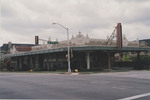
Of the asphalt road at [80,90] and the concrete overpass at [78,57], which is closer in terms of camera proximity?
the asphalt road at [80,90]

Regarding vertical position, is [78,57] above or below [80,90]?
above

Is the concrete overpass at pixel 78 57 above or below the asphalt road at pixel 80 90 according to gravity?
above

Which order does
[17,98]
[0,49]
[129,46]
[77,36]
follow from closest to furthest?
[17,98] < [77,36] < [129,46] < [0,49]

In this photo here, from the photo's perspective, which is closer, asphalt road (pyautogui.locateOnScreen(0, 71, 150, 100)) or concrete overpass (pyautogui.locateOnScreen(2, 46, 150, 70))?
asphalt road (pyautogui.locateOnScreen(0, 71, 150, 100))

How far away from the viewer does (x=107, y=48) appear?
129 ft

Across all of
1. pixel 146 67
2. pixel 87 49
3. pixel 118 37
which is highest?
pixel 118 37

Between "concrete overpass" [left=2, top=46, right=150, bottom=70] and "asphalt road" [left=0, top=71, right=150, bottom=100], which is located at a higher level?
"concrete overpass" [left=2, top=46, right=150, bottom=70]

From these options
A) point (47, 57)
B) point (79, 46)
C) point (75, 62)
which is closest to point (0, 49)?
point (47, 57)

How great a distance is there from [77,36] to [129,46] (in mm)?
12691

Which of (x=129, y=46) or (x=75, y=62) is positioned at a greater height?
(x=129, y=46)

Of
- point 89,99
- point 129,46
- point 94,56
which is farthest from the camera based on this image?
point 94,56

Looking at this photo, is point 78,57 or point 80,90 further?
point 78,57

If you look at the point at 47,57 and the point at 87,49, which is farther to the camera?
the point at 47,57

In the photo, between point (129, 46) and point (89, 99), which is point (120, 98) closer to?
point (89, 99)
